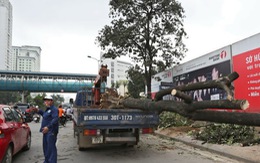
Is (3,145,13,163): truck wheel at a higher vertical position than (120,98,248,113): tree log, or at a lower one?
lower

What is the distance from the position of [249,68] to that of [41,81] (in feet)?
163

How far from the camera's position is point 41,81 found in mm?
56125

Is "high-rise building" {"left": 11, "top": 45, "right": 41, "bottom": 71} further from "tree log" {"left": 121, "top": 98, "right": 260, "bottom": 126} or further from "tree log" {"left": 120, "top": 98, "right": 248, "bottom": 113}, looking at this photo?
"tree log" {"left": 121, "top": 98, "right": 260, "bottom": 126}

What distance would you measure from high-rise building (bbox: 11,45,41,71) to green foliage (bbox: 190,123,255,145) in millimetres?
90232

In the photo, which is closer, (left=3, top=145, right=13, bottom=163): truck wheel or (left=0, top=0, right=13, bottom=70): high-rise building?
(left=3, top=145, right=13, bottom=163): truck wheel

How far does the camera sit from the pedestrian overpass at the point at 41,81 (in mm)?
53953

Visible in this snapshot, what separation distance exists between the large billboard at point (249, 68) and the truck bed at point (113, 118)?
5662 millimetres

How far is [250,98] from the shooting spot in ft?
39.3

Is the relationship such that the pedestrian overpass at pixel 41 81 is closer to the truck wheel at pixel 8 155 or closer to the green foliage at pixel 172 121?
the green foliage at pixel 172 121

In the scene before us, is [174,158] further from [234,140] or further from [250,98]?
[250,98]

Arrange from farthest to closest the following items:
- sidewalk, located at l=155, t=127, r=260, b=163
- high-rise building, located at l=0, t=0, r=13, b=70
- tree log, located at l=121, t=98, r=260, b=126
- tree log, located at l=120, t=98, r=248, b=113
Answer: high-rise building, located at l=0, t=0, r=13, b=70, sidewalk, located at l=155, t=127, r=260, b=163, tree log, located at l=121, t=98, r=260, b=126, tree log, located at l=120, t=98, r=248, b=113

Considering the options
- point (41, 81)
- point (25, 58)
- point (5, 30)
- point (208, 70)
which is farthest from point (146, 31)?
point (25, 58)

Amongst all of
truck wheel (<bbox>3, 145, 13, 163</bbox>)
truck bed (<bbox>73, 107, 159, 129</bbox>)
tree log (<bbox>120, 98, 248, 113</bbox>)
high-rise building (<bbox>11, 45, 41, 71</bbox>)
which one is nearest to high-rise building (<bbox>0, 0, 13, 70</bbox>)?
high-rise building (<bbox>11, 45, 41, 71</bbox>)

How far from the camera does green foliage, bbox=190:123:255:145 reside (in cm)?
938
